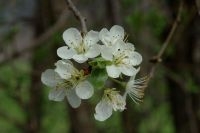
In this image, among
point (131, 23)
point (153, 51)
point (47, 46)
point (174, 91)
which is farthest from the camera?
point (174, 91)

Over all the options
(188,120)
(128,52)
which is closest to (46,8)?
(188,120)

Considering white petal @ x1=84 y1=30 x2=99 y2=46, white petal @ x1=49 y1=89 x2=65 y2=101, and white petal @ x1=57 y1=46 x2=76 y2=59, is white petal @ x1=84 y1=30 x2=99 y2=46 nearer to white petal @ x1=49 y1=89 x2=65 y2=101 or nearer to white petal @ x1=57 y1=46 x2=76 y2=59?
white petal @ x1=57 y1=46 x2=76 y2=59

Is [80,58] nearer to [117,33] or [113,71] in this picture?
[113,71]

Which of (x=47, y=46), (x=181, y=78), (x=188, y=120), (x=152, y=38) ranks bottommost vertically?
(x=188, y=120)

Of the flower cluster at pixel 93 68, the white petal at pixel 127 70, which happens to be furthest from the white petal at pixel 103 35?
the white petal at pixel 127 70

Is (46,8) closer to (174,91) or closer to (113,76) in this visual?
(174,91)

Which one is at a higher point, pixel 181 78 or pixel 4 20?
pixel 4 20

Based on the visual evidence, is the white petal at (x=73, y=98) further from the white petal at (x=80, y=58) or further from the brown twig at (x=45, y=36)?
the brown twig at (x=45, y=36)

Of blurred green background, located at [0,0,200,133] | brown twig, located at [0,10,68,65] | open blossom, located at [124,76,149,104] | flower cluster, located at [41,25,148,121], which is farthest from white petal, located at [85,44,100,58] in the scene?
blurred green background, located at [0,0,200,133]
